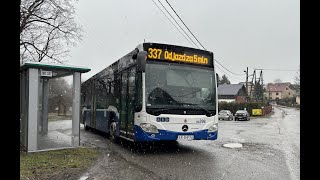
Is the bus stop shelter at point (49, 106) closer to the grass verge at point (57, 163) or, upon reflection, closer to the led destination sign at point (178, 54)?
the grass verge at point (57, 163)

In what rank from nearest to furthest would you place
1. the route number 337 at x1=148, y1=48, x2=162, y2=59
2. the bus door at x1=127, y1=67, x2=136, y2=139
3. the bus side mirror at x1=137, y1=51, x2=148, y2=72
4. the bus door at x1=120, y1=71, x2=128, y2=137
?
the bus side mirror at x1=137, y1=51, x2=148, y2=72
the route number 337 at x1=148, y1=48, x2=162, y2=59
the bus door at x1=127, y1=67, x2=136, y2=139
the bus door at x1=120, y1=71, x2=128, y2=137

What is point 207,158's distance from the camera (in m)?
8.39

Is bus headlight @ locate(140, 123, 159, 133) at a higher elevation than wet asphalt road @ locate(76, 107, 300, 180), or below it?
higher

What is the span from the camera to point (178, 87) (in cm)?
866

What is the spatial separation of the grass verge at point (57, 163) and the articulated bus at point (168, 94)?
1.51 meters

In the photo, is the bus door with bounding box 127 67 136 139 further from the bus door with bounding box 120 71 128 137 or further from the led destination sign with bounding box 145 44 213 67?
the led destination sign with bounding box 145 44 213 67

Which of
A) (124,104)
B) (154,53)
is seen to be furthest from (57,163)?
(154,53)

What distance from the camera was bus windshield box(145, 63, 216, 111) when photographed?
8461mm

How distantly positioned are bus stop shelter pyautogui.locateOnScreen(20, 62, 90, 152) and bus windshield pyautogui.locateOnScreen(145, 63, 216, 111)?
8.71 feet

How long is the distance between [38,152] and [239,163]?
5756 mm

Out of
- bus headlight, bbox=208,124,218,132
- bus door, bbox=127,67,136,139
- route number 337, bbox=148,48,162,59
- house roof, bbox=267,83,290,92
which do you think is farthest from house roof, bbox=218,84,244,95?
route number 337, bbox=148,48,162,59

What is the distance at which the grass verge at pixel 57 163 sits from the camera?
6191mm
